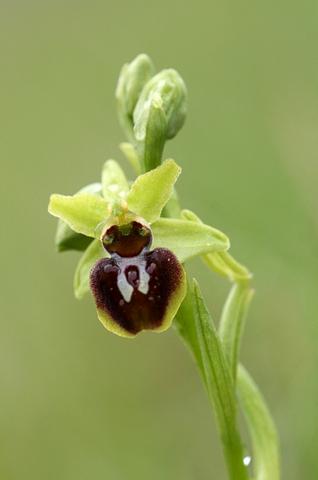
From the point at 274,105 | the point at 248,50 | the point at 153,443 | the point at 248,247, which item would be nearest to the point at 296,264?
the point at 248,247

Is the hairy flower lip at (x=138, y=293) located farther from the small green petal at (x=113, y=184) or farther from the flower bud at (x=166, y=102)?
the flower bud at (x=166, y=102)

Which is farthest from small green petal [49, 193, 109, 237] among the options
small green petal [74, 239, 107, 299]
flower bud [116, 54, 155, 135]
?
flower bud [116, 54, 155, 135]

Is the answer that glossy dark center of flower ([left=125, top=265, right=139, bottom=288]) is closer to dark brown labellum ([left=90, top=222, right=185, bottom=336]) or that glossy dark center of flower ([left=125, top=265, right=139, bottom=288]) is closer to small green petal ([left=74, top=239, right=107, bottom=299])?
dark brown labellum ([left=90, top=222, right=185, bottom=336])

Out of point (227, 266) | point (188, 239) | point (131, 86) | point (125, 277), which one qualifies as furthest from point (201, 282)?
point (125, 277)

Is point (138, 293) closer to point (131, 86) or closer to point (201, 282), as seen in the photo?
point (131, 86)

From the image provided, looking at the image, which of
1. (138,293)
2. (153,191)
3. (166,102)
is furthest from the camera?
(166,102)

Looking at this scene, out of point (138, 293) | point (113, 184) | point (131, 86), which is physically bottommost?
point (138, 293)

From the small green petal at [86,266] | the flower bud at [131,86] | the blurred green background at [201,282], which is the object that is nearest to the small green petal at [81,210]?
the small green petal at [86,266]
